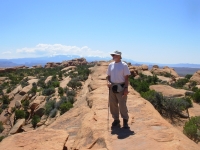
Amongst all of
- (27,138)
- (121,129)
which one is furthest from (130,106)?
(27,138)

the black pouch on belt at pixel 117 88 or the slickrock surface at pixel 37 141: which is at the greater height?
the black pouch on belt at pixel 117 88

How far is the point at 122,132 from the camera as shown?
21.1ft

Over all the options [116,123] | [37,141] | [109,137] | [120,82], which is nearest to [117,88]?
[120,82]

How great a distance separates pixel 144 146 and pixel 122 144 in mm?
581

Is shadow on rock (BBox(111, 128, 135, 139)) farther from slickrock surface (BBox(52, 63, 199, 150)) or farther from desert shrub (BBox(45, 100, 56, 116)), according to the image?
desert shrub (BBox(45, 100, 56, 116))

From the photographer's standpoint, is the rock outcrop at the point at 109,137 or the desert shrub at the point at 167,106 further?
the desert shrub at the point at 167,106

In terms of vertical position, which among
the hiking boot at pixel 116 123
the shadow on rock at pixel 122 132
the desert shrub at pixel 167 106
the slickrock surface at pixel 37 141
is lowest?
the desert shrub at pixel 167 106

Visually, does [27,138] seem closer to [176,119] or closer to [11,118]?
[176,119]

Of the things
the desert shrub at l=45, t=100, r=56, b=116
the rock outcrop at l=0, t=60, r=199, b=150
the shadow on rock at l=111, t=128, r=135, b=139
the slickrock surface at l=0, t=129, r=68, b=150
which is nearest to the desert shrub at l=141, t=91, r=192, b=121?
the rock outcrop at l=0, t=60, r=199, b=150

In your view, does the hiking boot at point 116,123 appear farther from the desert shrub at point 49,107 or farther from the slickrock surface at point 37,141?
the desert shrub at point 49,107

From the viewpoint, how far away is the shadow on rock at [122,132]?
6.15 metres

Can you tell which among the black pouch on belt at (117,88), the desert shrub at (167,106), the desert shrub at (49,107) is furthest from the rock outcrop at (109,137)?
the desert shrub at (49,107)

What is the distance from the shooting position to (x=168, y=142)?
557 centimetres

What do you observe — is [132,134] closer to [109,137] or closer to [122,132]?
[122,132]
